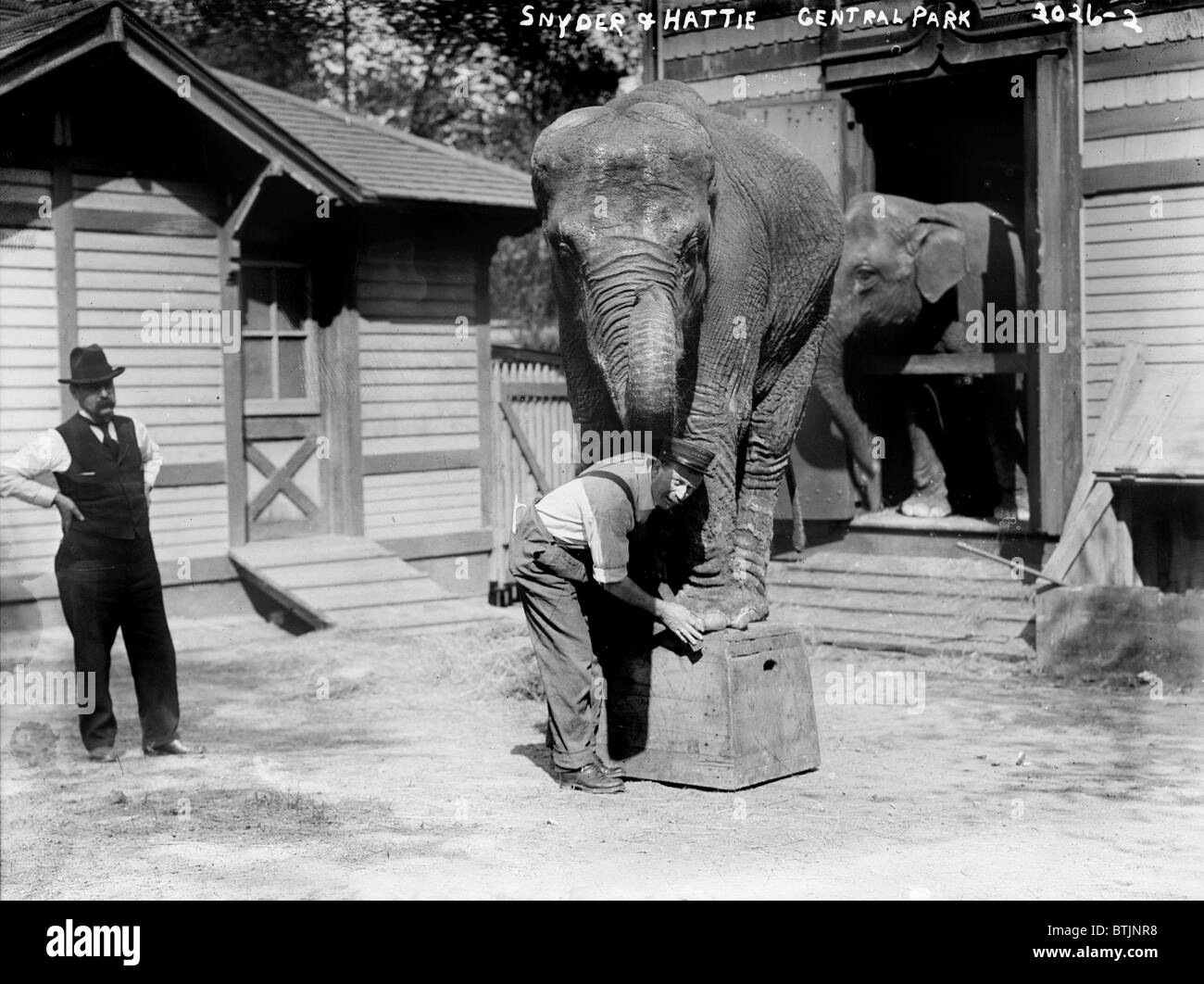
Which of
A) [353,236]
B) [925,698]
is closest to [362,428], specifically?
[353,236]

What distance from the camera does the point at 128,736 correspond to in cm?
797

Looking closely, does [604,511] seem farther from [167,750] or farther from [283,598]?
[283,598]

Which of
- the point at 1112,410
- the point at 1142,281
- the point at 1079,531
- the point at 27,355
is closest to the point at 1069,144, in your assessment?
the point at 1142,281

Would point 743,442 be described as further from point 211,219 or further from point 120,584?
point 211,219

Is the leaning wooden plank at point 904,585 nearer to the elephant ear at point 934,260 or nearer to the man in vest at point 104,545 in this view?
the elephant ear at point 934,260

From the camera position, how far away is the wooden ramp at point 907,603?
9.59 m

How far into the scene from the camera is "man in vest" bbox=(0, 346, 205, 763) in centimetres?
719

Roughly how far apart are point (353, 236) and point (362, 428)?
1665 mm

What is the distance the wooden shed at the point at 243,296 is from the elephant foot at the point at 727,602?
16.9 feet

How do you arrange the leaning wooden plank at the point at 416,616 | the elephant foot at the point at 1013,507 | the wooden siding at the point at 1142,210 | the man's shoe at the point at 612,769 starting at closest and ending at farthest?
the man's shoe at the point at 612,769 < the wooden siding at the point at 1142,210 < the elephant foot at the point at 1013,507 < the leaning wooden plank at the point at 416,616

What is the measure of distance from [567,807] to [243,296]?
24.3ft

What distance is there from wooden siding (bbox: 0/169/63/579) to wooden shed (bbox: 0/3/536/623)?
0.01 m

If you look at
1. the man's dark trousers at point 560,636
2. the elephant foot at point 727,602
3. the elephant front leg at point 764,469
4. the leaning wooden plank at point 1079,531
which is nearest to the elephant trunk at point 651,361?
the man's dark trousers at point 560,636

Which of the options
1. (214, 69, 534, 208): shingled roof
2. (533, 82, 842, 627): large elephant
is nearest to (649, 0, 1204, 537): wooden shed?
(533, 82, 842, 627): large elephant
